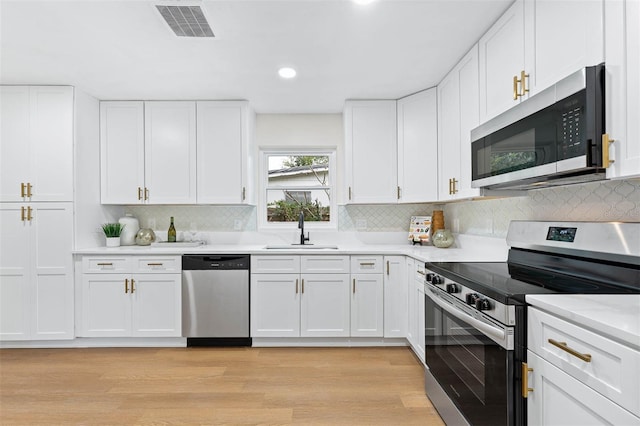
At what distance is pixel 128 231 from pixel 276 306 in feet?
5.95

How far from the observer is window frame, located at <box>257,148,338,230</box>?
13.7 feet

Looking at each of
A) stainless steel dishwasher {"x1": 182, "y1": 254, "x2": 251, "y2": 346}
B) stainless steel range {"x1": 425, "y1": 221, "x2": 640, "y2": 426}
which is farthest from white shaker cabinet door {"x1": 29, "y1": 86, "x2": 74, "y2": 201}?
stainless steel range {"x1": 425, "y1": 221, "x2": 640, "y2": 426}

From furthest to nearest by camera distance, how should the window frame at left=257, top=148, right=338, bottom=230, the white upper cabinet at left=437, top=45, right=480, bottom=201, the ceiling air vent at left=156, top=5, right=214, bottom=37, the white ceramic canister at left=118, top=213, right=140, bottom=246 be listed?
the window frame at left=257, top=148, right=338, bottom=230 < the white ceramic canister at left=118, top=213, right=140, bottom=246 < the white upper cabinet at left=437, top=45, right=480, bottom=201 < the ceiling air vent at left=156, top=5, right=214, bottom=37

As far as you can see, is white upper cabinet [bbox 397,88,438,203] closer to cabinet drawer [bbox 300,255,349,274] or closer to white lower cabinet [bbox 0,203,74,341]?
cabinet drawer [bbox 300,255,349,274]

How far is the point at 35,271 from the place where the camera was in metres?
3.34

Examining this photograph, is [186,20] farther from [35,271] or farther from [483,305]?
[35,271]

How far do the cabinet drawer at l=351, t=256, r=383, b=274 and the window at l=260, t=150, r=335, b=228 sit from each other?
0.90 m

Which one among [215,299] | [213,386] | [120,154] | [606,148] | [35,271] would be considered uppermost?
[120,154]

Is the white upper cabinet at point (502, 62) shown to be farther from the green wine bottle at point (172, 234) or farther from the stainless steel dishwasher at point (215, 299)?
the green wine bottle at point (172, 234)

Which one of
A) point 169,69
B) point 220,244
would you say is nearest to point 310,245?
point 220,244

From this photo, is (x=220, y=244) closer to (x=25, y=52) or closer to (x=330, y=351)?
(x=330, y=351)

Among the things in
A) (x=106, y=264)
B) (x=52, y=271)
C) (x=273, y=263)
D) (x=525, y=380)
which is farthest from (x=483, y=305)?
(x=52, y=271)

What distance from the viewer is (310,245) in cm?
391

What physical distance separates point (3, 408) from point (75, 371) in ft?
1.83
